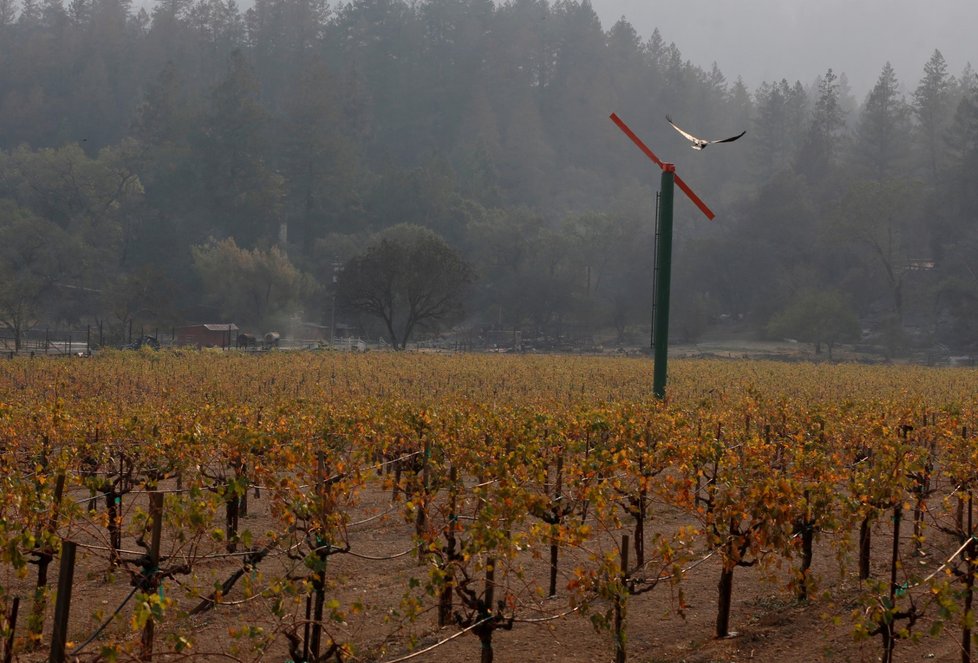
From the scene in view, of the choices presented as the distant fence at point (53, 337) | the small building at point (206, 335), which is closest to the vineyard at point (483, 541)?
the distant fence at point (53, 337)

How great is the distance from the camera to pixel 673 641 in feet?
33.7

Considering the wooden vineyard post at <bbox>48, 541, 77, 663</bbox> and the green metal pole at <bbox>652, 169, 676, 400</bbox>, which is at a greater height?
the green metal pole at <bbox>652, 169, 676, 400</bbox>

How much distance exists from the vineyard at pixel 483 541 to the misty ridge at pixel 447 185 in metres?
47.3

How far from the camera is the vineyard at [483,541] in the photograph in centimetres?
797

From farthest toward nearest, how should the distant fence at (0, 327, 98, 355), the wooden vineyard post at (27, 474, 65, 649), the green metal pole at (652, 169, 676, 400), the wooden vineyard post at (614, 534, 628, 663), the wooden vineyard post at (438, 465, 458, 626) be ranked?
the distant fence at (0, 327, 98, 355)
the green metal pole at (652, 169, 676, 400)
the wooden vineyard post at (438, 465, 458, 626)
the wooden vineyard post at (614, 534, 628, 663)
the wooden vineyard post at (27, 474, 65, 649)

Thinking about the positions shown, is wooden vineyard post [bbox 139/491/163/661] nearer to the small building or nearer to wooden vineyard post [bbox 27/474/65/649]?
wooden vineyard post [bbox 27/474/65/649]

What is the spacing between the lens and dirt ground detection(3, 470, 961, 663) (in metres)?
9.69

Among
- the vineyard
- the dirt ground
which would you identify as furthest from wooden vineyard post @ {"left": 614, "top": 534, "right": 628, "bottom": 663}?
the dirt ground

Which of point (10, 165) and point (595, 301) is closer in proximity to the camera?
point (595, 301)

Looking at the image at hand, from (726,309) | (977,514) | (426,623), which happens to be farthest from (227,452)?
(726,309)

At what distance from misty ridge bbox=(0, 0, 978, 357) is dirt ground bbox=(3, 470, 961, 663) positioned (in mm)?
49174

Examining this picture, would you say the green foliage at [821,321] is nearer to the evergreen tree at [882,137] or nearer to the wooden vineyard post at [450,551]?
the evergreen tree at [882,137]

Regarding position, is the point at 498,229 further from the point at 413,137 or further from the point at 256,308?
the point at 413,137

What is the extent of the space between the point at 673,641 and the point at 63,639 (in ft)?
19.1
